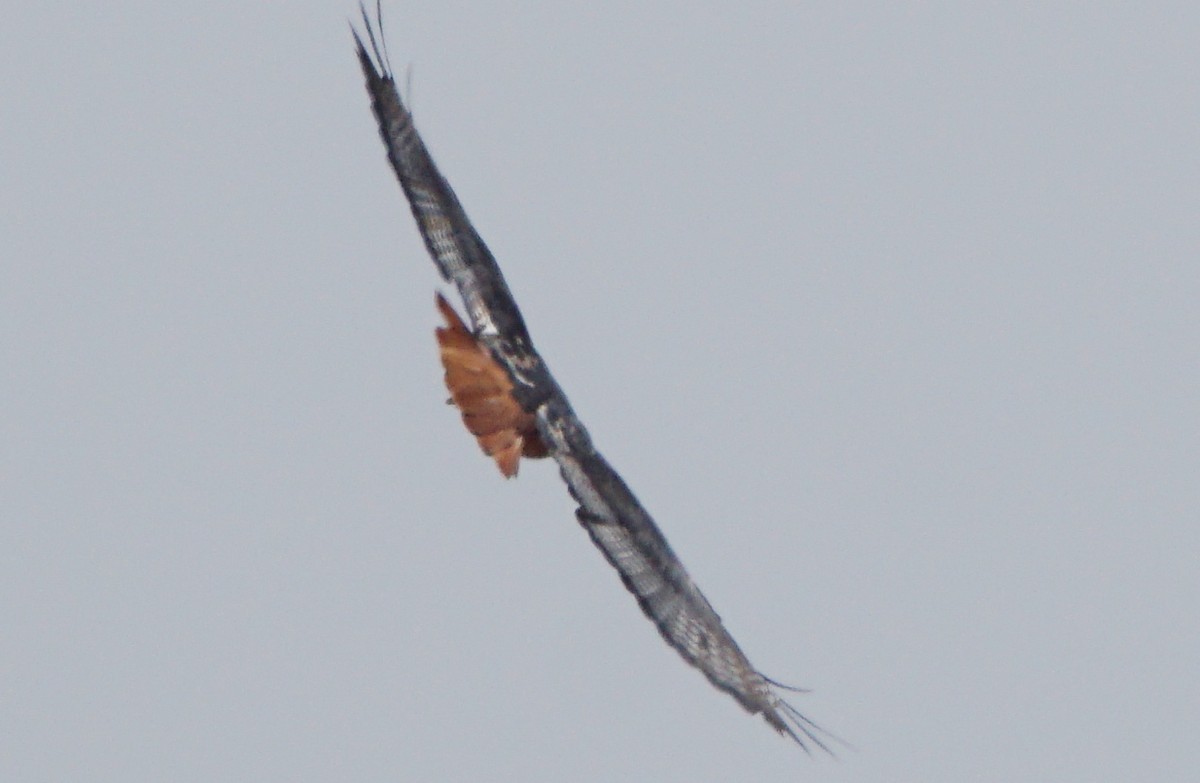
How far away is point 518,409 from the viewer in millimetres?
21266

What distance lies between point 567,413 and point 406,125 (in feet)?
6.06

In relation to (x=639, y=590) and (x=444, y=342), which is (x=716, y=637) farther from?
(x=444, y=342)

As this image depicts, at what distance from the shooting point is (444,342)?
69.8 feet

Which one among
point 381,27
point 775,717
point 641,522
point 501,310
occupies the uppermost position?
point 381,27

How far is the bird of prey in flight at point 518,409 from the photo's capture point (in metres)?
20.8

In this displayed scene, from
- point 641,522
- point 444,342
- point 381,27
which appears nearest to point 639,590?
point 641,522

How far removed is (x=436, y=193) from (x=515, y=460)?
159cm

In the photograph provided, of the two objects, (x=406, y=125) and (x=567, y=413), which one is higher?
(x=406, y=125)

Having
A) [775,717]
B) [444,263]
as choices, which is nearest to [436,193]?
[444,263]

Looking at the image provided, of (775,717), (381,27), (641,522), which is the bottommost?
(775,717)

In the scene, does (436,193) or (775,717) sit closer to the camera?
(775,717)

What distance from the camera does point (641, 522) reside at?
69.1ft

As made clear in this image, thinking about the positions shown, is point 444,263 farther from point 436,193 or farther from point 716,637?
point 716,637

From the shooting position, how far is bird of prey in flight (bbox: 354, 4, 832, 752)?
20.8 meters
